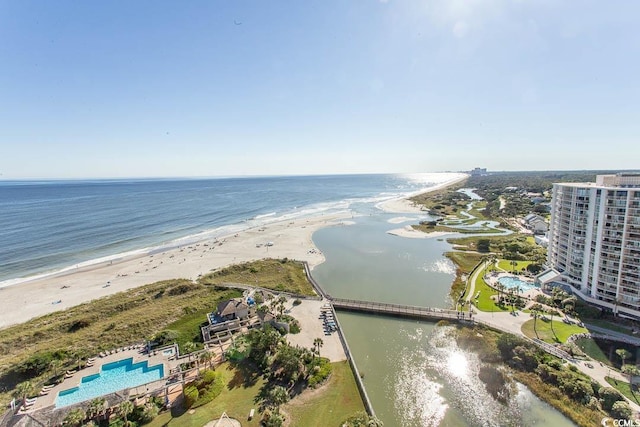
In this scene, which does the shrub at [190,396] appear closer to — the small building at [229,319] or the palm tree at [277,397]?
the palm tree at [277,397]

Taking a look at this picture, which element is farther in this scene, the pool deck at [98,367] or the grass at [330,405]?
the pool deck at [98,367]

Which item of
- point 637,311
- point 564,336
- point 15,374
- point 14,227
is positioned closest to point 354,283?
point 564,336

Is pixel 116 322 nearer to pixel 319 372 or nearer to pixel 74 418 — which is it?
pixel 74 418

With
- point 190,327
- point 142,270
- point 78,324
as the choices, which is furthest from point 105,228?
point 190,327

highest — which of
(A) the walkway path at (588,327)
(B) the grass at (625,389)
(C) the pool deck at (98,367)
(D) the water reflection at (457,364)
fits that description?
(C) the pool deck at (98,367)

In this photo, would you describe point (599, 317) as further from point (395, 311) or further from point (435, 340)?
point (395, 311)

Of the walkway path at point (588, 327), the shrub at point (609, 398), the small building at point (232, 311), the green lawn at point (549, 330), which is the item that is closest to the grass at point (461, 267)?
the walkway path at point (588, 327)

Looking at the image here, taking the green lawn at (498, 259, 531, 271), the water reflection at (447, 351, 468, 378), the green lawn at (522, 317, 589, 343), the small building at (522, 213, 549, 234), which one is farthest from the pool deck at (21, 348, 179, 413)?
the small building at (522, 213, 549, 234)
